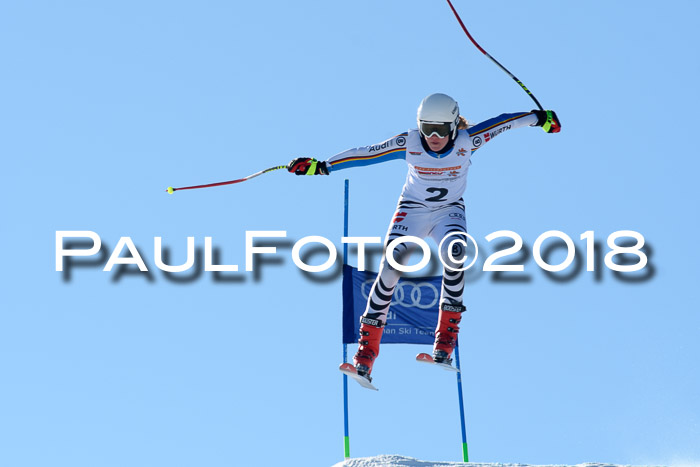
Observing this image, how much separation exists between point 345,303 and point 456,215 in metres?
4.16

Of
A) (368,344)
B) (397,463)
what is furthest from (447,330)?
(397,463)

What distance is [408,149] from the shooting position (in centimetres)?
1869

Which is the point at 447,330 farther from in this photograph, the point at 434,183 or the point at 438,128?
the point at 438,128

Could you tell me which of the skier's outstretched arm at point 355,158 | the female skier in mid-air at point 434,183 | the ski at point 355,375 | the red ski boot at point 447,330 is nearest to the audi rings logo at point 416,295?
the female skier in mid-air at point 434,183

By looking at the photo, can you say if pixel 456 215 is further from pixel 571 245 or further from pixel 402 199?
pixel 571 245

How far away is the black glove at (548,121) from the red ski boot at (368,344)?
3404mm

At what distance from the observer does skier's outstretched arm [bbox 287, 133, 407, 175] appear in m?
18.8

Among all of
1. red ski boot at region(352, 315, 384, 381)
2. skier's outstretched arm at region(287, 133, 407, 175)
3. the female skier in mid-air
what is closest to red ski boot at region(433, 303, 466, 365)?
the female skier in mid-air

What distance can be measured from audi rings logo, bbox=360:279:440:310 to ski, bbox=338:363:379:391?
163 inches

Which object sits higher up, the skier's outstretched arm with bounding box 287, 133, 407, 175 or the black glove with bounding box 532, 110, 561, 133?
the black glove with bounding box 532, 110, 561, 133

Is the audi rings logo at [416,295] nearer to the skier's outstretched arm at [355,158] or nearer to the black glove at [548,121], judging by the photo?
the skier's outstretched arm at [355,158]

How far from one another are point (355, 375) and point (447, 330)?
1.36 metres

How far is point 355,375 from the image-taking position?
18.5m

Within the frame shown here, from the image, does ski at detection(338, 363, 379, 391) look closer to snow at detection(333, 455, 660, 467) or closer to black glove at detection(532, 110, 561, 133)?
snow at detection(333, 455, 660, 467)
